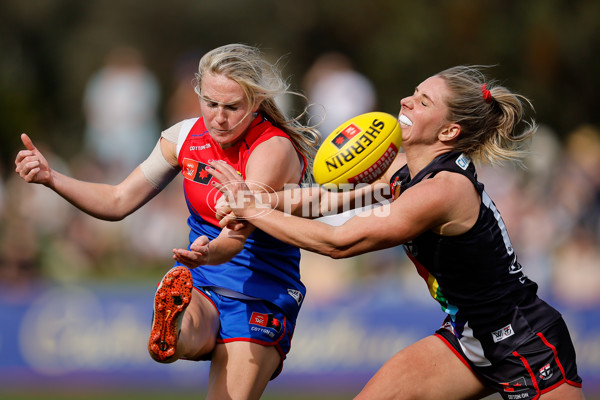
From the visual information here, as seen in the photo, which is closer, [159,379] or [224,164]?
[224,164]

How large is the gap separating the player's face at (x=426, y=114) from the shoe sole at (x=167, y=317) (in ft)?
4.73

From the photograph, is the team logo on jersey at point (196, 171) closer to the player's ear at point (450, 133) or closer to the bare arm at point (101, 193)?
the bare arm at point (101, 193)

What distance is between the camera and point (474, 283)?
4.61 meters

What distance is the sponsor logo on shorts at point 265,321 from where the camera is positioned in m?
4.73

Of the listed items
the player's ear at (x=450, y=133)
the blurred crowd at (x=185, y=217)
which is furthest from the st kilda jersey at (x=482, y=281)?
the blurred crowd at (x=185, y=217)

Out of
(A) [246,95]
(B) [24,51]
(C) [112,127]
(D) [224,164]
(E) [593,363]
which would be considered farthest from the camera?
(B) [24,51]

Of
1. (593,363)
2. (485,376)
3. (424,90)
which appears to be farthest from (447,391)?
(593,363)

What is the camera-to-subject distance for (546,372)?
4.54 m

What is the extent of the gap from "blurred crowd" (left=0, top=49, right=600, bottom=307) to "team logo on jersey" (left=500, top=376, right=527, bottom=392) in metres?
4.90

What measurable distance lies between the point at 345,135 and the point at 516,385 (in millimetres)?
1583

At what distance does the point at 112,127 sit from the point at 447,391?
7.99m

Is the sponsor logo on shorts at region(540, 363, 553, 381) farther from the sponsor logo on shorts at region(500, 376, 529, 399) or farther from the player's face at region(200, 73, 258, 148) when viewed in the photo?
the player's face at region(200, 73, 258, 148)

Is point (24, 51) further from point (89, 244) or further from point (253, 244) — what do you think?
point (253, 244)

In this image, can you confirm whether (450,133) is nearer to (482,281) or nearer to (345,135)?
(345,135)
